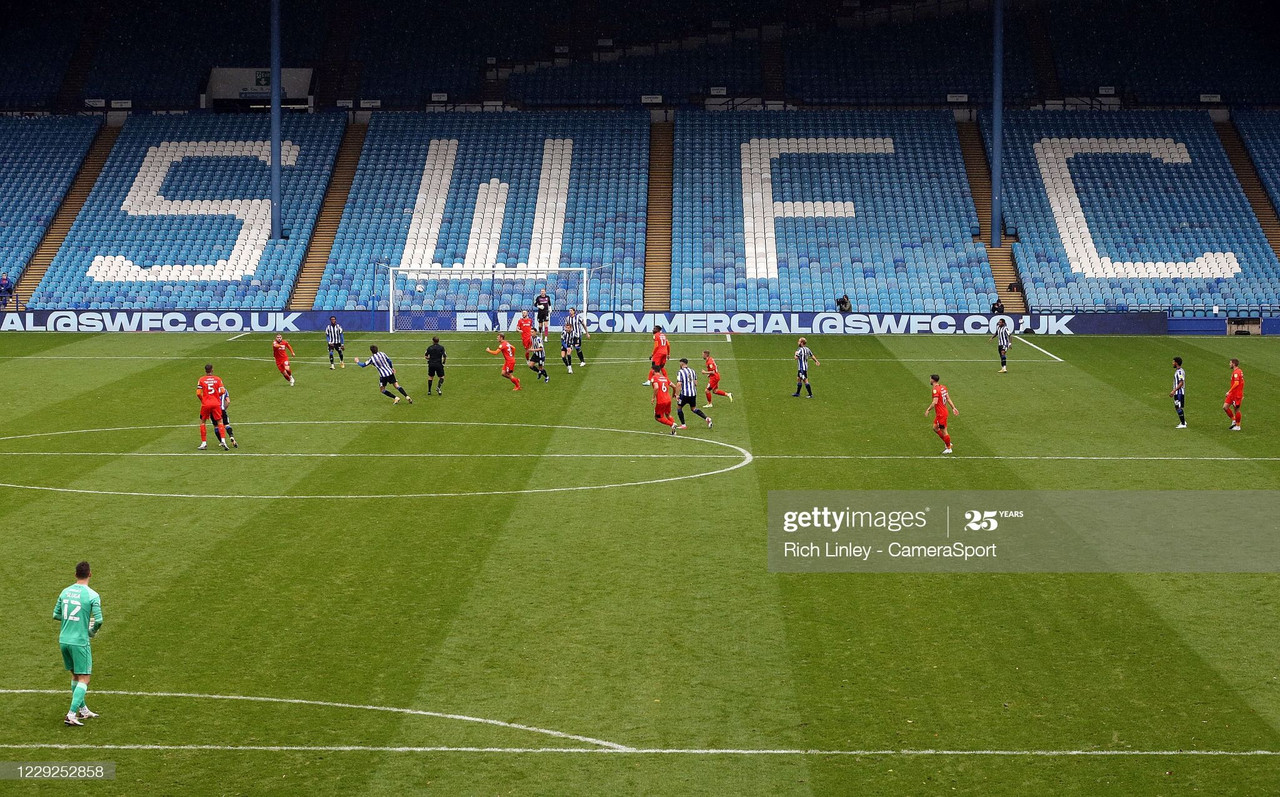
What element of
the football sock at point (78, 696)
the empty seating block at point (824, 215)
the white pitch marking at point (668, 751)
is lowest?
the white pitch marking at point (668, 751)

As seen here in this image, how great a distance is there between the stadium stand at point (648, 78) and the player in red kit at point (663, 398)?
39.4 meters

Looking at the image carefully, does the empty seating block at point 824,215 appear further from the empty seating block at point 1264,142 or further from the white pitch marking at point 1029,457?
the white pitch marking at point 1029,457

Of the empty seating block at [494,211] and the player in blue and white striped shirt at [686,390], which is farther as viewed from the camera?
the empty seating block at [494,211]

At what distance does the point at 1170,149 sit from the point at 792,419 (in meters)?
38.8

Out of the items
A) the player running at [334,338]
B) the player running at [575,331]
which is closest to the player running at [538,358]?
the player running at [575,331]

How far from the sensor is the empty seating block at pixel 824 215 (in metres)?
52.6

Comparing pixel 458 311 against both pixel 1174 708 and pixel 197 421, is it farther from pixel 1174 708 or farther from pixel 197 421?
pixel 1174 708

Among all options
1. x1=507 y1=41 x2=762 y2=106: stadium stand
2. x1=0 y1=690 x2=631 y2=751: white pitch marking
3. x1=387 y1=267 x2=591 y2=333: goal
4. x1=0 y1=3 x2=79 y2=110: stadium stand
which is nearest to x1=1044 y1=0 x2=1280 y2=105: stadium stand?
x1=507 y1=41 x2=762 y2=106: stadium stand

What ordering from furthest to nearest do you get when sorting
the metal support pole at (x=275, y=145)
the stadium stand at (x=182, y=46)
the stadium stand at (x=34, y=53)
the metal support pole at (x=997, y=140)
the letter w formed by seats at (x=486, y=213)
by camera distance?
the stadium stand at (x=182, y=46) < the stadium stand at (x=34, y=53) < the metal support pole at (x=275, y=145) < the letter w formed by seats at (x=486, y=213) < the metal support pole at (x=997, y=140)

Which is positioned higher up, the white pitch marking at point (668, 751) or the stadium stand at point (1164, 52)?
the stadium stand at point (1164, 52)

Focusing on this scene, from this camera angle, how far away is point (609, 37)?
6669cm

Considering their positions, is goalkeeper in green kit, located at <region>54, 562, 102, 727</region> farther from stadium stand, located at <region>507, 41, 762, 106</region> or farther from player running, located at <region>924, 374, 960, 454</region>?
stadium stand, located at <region>507, 41, 762, 106</region>

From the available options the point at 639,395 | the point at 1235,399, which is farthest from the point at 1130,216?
the point at 639,395

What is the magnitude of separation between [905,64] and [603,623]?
179 ft
